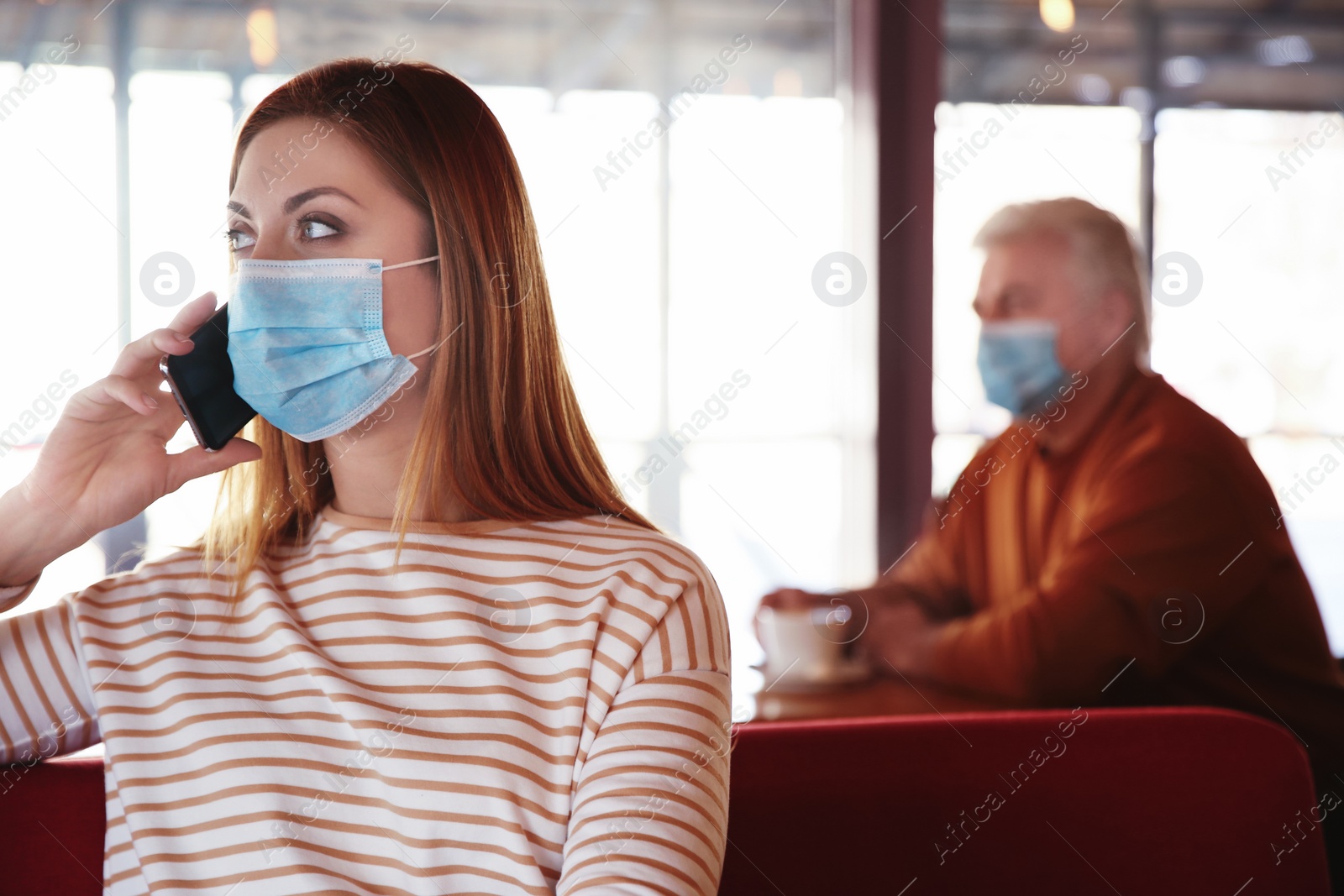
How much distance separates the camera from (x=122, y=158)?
3475mm

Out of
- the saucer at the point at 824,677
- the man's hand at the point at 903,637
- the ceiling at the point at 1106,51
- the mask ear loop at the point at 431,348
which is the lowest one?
the man's hand at the point at 903,637

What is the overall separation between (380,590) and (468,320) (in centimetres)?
29

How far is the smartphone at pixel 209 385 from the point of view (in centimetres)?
108

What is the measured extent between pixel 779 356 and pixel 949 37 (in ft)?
4.01

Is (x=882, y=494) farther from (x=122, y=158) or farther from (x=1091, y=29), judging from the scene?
(x=122, y=158)

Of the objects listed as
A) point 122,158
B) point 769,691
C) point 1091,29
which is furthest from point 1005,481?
point 122,158

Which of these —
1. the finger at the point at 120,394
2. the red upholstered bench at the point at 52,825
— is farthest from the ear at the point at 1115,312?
the red upholstered bench at the point at 52,825

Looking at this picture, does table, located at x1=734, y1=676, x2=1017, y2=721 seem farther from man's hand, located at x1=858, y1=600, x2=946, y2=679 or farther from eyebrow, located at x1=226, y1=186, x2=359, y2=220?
eyebrow, located at x1=226, y1=186, x2=359, y2=220

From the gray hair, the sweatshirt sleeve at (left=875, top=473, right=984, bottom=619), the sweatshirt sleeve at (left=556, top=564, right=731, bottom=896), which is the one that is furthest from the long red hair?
the gray hair

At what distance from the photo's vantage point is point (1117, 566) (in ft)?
6.61

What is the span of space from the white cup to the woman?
767mm

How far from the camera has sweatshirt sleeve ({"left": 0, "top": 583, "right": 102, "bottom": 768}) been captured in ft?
3.36

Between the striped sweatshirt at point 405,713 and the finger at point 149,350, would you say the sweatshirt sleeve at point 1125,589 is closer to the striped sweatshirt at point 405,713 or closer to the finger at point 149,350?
the striped sweatshirt at point 405,713

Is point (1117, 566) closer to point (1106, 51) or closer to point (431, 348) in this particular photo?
point (431, 348)
